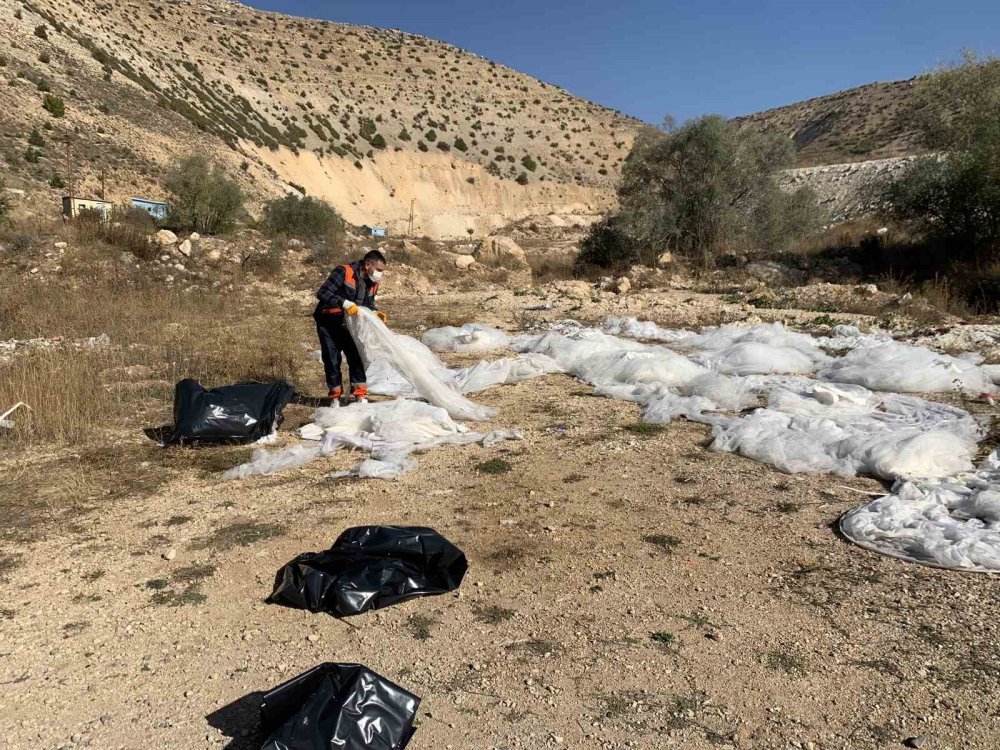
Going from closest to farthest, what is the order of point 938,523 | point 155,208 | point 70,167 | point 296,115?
point 938,523
point 155,208
point 70,167
point 296,115

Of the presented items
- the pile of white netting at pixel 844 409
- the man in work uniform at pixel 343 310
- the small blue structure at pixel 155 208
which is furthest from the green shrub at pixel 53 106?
the man in work uniform at pixel 343 310

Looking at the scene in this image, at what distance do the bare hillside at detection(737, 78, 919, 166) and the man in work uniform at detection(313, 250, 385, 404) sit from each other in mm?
31159

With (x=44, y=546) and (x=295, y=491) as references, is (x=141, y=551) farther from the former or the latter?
(x=295, y=491)

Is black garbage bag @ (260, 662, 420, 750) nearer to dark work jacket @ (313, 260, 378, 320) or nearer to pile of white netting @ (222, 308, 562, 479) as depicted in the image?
pile of white netting @ (222, 308, 562, 479)

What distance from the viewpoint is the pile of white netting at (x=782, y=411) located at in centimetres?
338

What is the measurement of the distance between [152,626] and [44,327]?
280 inches

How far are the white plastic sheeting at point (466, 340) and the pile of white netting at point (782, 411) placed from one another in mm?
75

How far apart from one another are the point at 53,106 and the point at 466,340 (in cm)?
1799

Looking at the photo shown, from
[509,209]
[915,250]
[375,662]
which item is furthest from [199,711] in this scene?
[509,209]

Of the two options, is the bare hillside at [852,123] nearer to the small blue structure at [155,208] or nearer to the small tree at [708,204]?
the small tree at [708,204]

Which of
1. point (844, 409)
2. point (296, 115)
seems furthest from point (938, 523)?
point (296, 115)

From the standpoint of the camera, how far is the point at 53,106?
18766mm

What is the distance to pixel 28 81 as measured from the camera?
19.4m

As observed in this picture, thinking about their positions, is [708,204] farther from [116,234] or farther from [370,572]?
[370,572]
